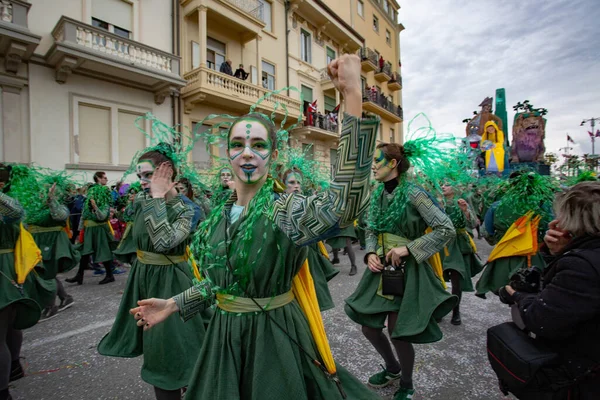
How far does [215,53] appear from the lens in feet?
45.0

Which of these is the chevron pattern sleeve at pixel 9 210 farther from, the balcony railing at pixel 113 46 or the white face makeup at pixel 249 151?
the balcony railing at pixel 113 46

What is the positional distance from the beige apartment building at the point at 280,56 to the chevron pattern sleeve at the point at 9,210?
5155 millimetres

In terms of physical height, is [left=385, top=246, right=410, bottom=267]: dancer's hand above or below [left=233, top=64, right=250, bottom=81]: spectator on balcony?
below

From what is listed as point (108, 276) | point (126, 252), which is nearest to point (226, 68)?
point (108, 276)

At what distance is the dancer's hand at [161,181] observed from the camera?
2.25 m

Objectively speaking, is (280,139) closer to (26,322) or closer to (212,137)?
(212,137)

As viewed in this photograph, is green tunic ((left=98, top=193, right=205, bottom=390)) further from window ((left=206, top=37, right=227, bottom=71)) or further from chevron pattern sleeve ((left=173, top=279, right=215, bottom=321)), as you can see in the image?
window ((left=206, top=37, right=227, bottom=71))

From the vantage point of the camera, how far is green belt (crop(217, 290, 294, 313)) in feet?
4.99

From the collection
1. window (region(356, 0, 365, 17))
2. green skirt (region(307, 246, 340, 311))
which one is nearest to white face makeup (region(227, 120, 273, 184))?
green skirt (region(307, 246, 340, 311))

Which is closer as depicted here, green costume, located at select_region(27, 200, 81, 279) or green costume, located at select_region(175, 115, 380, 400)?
green costume, located at select_region(175, 115, 380, 400)

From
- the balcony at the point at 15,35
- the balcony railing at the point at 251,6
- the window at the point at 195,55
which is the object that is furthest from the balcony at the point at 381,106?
the balcony at the point at 15,35

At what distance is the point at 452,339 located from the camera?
3.83 m

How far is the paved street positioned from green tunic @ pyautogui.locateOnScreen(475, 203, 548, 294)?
706 millimetres

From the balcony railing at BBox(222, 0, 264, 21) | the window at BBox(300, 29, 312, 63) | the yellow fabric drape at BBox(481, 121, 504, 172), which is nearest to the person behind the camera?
the balcony railing at BBox(222, 0, 264, 21)
